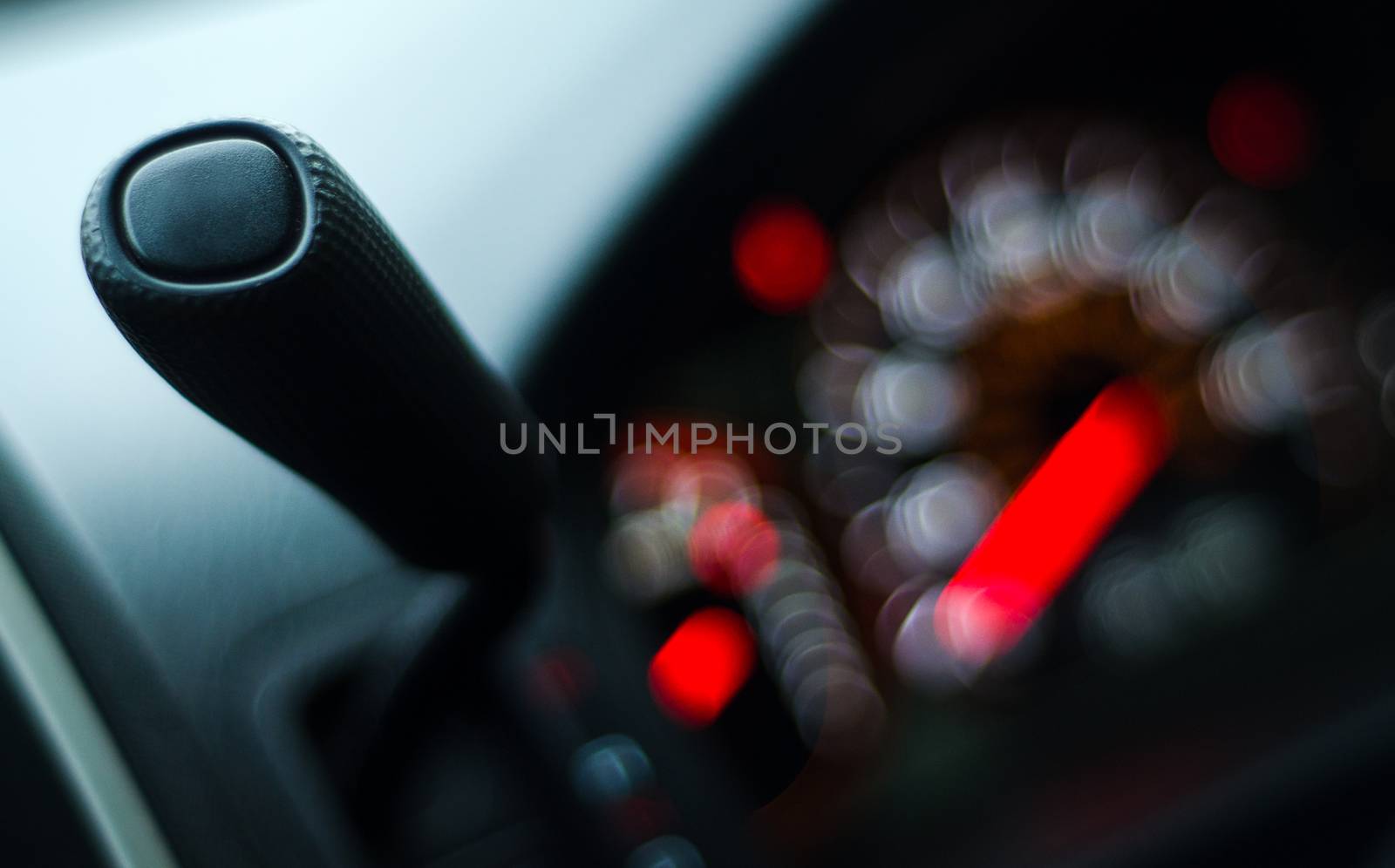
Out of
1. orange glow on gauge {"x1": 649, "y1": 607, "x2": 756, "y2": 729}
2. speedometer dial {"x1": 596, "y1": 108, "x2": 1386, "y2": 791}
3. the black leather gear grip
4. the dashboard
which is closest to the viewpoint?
the black leather gear grip

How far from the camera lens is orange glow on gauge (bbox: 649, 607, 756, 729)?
879mm

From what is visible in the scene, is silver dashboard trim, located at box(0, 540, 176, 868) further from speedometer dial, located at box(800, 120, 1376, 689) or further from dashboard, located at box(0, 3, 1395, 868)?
speedometer dial, located at box(800, 120, 1376, 689)

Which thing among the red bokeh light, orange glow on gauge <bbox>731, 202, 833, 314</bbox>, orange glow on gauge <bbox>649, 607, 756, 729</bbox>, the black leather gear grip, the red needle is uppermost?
the black leather gear grip

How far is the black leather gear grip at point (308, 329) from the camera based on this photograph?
0.34m

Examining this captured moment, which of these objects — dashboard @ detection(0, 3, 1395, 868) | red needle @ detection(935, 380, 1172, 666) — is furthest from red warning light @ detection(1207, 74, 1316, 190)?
red needle @ detection(935, 380, 1172, 666)

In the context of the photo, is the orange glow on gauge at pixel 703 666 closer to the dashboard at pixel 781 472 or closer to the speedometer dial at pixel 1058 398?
the dashboard at pixel 781 472

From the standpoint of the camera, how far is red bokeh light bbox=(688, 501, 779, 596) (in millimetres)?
972

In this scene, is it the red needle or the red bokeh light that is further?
the red needle

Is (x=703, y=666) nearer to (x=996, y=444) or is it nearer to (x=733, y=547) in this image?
(x=733, y=547)

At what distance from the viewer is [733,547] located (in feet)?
3.27

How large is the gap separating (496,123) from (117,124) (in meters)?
0.22

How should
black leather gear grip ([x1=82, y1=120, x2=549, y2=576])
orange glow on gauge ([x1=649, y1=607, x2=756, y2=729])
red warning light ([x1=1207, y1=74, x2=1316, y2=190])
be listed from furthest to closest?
red warning light ([x1=1207, y1=74, x2=1316, y2=190]) < orange glow on gauge ([x1=649, y1=607, x2=756, y2=729]) < black leather gear grip ([x1=82, y1=120, x2=549, y2=576])

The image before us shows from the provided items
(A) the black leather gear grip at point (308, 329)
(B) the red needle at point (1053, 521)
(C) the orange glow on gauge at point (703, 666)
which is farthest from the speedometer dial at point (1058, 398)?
(A) the black leather gear grip at point (308, 329)

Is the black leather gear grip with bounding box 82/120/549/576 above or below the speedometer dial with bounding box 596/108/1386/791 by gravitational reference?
above
